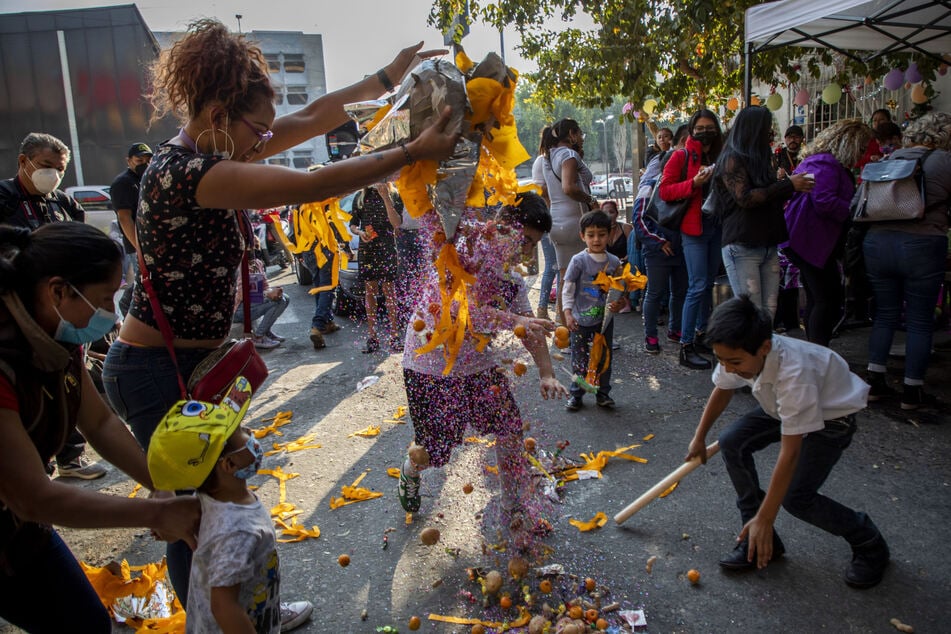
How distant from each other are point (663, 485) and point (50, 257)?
8.85ft

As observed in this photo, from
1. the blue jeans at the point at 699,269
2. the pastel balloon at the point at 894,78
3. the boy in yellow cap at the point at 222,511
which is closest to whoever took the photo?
the boy in yellow cap at the point at 222,511

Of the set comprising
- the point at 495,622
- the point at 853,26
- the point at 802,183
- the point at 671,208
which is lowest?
the point at 495,622

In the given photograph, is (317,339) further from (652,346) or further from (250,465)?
(250,465)

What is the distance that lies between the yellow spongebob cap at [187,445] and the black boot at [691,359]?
188 inches

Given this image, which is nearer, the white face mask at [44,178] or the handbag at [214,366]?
the handbag at [214,366]

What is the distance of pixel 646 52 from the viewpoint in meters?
8.78

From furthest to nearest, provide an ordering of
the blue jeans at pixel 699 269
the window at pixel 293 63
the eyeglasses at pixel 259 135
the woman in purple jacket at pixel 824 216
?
the window at pixel 293 63, the blue jeans at pixel 699 269, the woman in purple jacket at pixel 824 216, the eyeglasses at pixel 259 135

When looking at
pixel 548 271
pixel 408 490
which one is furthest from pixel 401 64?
pixel 548 271

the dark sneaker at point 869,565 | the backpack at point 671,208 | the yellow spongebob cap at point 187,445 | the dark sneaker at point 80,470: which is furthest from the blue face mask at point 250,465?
the backpack at point 671,208

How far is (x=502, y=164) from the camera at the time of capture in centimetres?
231

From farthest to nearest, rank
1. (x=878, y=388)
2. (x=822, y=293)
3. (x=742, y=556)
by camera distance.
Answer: (x=822, y=293) → (x=878, y=388) → (x=742, y=556)

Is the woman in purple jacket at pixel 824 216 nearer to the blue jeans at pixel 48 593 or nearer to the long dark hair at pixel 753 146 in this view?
the long dark hair at pixel 753 146

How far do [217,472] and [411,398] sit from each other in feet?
4.11

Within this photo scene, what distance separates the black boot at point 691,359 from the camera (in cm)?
576
